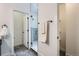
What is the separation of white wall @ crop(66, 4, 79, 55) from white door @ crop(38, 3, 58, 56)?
171 mm

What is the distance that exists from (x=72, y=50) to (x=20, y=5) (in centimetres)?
95

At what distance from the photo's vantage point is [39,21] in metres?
1.68

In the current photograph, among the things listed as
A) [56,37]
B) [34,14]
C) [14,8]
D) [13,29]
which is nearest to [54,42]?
[56,37]

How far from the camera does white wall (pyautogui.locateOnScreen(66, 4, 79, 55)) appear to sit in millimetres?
1482

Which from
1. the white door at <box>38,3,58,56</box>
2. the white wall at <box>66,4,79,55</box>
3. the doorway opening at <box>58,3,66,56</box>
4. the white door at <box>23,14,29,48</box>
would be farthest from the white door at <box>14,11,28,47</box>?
the white wall at <box>66,4,79,55</box>

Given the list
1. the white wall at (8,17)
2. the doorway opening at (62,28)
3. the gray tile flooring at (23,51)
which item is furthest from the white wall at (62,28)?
the white wall at (8,17)

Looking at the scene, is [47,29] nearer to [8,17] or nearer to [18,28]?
[18,28]

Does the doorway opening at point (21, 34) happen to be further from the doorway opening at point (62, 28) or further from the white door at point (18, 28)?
the doorway opening at point (62, 28)

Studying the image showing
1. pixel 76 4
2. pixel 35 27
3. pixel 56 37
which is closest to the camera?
pixel 76 4

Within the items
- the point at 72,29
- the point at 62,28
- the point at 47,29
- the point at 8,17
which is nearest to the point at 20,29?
the point at 8,17

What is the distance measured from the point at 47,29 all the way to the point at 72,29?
1.25 ft

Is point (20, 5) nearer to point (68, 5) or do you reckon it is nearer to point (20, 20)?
point (20, 20)

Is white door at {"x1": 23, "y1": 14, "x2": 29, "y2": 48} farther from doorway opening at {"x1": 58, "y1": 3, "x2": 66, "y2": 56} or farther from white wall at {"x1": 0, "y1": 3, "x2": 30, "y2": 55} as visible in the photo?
doorway opening at {"x1": 58, "y1": 3, "x2": 66, "y2": 56}

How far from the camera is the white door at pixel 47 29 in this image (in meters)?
1.58
